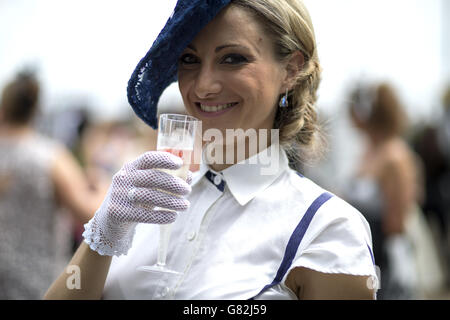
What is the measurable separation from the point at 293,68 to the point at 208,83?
0.33m

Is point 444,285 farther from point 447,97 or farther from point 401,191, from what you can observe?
point 447,97

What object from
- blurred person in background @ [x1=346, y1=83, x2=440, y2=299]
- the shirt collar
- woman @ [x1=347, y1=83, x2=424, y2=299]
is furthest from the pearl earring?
woman @ [x1=347, y1=83, x2=424, y2=299]

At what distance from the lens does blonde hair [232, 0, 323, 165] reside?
1.72m

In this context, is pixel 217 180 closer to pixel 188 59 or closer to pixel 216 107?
pixel 216 107

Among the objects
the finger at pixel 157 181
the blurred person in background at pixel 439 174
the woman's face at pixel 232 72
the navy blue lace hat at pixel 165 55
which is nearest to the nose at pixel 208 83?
the woman's face at pixel 232 72

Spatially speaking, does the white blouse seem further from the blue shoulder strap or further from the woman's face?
the woman's face

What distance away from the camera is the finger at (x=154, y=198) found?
1.53m

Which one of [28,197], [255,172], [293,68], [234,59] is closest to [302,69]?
[293,68]

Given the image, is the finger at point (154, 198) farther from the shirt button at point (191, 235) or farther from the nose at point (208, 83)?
the nose at point (208, 83)

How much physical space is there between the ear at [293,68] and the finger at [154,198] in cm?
59

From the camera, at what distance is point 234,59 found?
171cm

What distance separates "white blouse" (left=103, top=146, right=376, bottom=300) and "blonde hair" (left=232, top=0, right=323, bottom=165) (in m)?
0.11

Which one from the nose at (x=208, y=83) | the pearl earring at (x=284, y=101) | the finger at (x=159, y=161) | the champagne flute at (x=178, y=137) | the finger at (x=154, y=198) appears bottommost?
the finger at (x=154, y=198)

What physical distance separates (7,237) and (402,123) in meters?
Answer: 3.12
